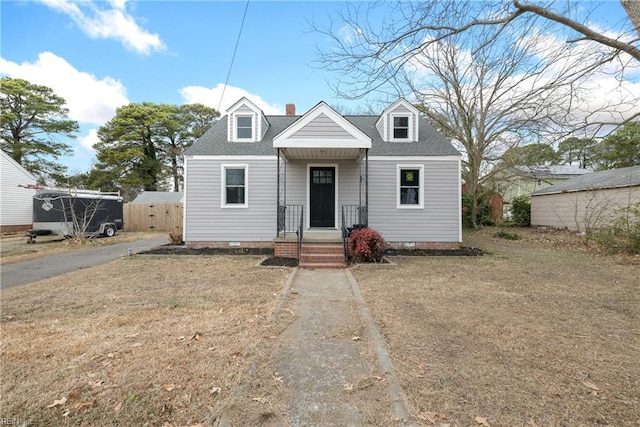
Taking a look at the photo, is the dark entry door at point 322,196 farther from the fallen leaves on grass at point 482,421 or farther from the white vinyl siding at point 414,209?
the fallen leaves on grass at point 482,421

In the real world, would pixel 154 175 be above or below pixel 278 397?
above

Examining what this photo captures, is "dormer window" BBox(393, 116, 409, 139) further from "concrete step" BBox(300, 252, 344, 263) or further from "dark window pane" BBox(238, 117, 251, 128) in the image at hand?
"concrete step" BBox(300, 252, 344, 263)

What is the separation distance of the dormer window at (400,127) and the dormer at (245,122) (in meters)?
4.99

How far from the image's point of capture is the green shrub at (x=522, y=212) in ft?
67.1

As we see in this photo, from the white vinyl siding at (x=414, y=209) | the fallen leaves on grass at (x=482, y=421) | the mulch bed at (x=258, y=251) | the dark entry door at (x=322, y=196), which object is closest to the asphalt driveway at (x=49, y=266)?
the mulch bed at (x=258, y=251)

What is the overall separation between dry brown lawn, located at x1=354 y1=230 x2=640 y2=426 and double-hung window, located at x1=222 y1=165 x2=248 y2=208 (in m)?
5.64

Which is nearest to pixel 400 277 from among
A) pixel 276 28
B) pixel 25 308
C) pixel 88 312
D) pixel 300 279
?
pixel 300 279

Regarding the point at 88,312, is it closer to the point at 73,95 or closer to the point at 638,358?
the point at 638,358

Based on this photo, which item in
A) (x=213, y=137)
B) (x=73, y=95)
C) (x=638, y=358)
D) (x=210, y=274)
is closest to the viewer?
(x=638, y=358)

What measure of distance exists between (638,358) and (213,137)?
11784 mm

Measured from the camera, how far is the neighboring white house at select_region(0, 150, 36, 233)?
17703 millimetres

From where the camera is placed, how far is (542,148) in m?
6.40

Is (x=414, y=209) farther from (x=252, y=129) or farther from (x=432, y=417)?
(x=432, y=417)

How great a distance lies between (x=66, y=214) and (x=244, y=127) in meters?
10.2
